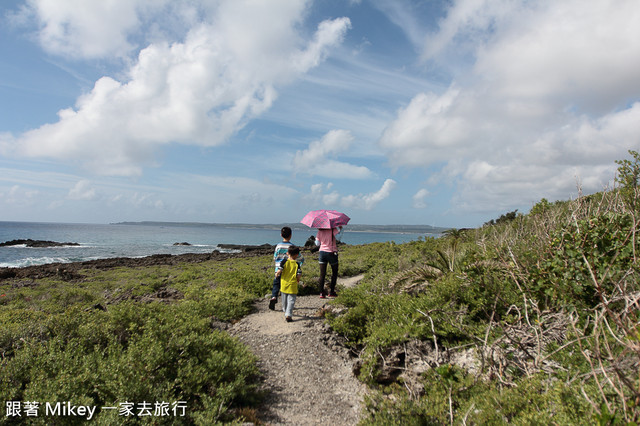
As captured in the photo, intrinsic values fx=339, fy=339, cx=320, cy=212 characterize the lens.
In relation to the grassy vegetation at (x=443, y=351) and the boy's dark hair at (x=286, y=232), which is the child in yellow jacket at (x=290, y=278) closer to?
the boy's dark hair at (x=286, y=232)

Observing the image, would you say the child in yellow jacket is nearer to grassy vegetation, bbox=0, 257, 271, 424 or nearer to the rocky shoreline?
grassy vegetation, bbox=0, 257, 271, 424

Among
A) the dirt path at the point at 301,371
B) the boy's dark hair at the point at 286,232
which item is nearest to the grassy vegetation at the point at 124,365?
the dirt path at the point at 301,371

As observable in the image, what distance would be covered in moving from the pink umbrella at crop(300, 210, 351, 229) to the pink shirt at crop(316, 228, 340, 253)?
122 mm

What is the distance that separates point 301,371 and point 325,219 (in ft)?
13.1

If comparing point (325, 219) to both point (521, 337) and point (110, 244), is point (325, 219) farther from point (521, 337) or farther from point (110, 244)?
point (110, 244)

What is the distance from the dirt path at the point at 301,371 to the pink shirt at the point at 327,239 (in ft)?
5.04

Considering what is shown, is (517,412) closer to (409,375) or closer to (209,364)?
(409,375)

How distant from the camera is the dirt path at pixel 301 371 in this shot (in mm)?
4066

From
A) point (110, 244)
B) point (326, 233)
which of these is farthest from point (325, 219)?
point (110, 244)

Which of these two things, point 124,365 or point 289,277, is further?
point 289,277

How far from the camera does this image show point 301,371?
200 inches

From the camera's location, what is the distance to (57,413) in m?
3.24

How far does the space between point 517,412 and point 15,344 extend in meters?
6.26

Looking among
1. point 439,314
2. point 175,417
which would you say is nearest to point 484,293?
point 439,314
